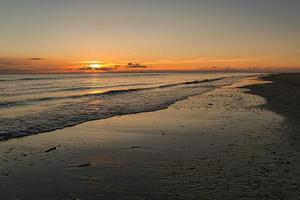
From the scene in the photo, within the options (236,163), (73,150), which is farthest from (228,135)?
(73,150)

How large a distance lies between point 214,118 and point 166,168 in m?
10.0

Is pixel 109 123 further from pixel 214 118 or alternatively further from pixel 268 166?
pixel 268 166

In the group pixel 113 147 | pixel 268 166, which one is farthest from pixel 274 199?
pixel 113 147

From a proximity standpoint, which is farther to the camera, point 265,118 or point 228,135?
point 265,118

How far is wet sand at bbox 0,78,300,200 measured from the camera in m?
6.81

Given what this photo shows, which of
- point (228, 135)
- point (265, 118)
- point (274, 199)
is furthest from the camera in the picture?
point (265, 118)

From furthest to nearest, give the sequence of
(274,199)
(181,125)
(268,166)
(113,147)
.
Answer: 1. (181,125)
2. (113,147)
3. (268,166)
4. (274,199)

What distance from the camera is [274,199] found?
6.18m

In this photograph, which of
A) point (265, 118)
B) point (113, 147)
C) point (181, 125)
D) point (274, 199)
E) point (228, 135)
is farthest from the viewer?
point (265, 118)

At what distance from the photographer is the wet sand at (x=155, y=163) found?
22.3 feet

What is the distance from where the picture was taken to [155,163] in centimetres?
911

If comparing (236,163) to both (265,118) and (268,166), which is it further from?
(265,118)

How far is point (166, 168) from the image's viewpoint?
337 inches

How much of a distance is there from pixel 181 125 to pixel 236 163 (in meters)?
7.29
